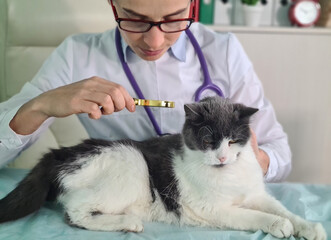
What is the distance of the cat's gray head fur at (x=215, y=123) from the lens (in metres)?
0.95

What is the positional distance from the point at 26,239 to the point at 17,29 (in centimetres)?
130

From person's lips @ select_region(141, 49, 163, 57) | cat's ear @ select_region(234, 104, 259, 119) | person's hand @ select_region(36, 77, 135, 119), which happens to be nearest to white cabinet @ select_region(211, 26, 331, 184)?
person's lips @ select_region(141, 49, 163, 57)

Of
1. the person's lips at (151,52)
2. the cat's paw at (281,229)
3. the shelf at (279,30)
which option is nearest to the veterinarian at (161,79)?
the person's lips at (151,52)

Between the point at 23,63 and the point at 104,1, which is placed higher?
the point at 104,1

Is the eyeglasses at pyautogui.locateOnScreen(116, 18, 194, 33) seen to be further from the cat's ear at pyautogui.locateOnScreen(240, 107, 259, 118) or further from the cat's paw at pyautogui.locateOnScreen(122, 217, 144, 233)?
the cat's paw at pyautogui.locateOnScreen(122, 217, 144, 233)

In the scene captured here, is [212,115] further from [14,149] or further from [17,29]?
[17,29]

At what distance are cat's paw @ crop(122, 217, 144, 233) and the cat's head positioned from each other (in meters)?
0.25

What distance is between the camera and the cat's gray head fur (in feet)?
3.13

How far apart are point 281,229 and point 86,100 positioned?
594 millimetres

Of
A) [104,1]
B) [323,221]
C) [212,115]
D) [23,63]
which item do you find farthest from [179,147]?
[23,63]

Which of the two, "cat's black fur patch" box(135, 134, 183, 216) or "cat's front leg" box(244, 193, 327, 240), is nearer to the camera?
"cat's front leg" box(244, 193, 327, 240)

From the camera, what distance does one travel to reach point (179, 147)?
109 cm

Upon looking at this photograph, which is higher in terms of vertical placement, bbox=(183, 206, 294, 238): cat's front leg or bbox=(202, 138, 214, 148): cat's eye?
bbox=(202, 138, 214, 148): cat's eye

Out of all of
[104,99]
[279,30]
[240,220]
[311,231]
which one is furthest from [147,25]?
[279,30]
